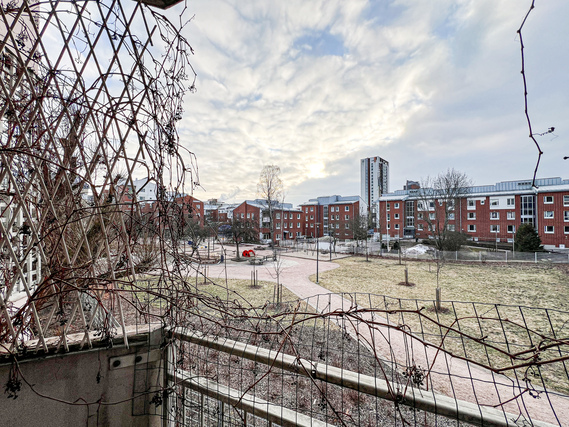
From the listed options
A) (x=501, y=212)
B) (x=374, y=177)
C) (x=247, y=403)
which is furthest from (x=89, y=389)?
(x=374, y=177)

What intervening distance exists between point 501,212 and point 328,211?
77.7ft

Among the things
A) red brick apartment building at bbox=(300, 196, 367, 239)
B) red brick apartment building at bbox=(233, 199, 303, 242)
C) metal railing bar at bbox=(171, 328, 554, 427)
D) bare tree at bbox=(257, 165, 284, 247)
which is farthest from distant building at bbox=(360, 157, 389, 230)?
metal railing bar at bbox=(171, 328, 554, 427)

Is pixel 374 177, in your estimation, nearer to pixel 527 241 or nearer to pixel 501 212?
pixel 501 212

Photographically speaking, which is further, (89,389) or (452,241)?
(452,241)

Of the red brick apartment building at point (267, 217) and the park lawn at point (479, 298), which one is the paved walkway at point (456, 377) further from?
the red brick apartment building at point (267, 217)

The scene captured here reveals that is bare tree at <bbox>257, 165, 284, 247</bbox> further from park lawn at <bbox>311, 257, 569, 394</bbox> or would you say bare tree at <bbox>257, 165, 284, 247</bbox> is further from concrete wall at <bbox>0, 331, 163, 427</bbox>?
concrete wall at <bbox>0, 331, 163, 427</bbox>

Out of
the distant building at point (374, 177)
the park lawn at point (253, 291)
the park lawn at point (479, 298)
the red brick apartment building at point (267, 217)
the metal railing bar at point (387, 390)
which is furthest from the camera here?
the distant building at point (374, 177)

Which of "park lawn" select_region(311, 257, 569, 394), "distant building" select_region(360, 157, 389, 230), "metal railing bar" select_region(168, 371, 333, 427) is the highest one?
"distant building" select_region(360, 157, 389, 230)

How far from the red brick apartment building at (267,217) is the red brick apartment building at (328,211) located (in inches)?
141

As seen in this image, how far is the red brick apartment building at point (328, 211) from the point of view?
41.6 m

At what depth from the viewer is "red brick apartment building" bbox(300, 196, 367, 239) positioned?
4162 cm

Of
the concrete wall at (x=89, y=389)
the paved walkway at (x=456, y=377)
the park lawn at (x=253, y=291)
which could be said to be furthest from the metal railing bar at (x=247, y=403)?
the park lawn at (x=253, y=291)

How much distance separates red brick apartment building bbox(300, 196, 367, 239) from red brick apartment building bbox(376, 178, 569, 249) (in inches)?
319

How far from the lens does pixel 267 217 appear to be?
36375mm
